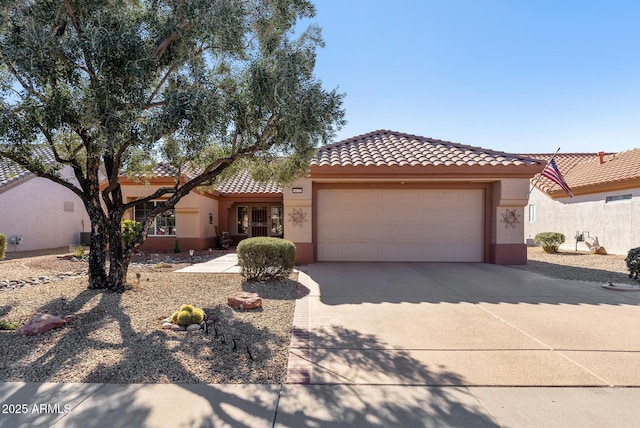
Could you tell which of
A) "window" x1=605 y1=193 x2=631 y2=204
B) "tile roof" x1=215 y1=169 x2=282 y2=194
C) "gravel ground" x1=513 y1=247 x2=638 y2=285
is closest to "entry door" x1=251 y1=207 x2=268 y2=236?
"tile roof" x1=215 y1=169 x2=282 y2=194

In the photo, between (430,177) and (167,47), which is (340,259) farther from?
(167,47)

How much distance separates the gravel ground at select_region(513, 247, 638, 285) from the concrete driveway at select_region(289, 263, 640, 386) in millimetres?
1274

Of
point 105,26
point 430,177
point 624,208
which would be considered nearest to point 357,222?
point 430,177

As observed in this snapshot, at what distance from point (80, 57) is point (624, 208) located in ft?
61.5

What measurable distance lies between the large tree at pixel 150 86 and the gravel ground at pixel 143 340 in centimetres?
112

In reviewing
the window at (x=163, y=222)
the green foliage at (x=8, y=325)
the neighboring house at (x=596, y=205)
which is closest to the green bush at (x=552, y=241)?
the neighboring house at (x=596, y=205)

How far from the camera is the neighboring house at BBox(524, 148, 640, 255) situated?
13898mm

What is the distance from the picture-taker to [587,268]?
1127 cm

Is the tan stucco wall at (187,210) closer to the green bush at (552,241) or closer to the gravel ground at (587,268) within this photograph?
the gravel ground at (587,268)

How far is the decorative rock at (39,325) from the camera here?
→ 15.9 feet

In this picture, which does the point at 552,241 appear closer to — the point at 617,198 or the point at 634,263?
the point at 617,198

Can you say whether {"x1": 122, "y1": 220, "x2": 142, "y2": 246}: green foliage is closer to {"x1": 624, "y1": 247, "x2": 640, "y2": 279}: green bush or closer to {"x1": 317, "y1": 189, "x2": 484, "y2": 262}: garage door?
{"x1": 317, "y1": 189, "x2": 484, "y2": 262}: garage door

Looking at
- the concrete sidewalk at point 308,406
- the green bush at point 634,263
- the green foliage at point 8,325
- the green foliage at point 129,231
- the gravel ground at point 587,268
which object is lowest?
the concrete sidewalk at point 308,406

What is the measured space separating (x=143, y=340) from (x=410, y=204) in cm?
955
